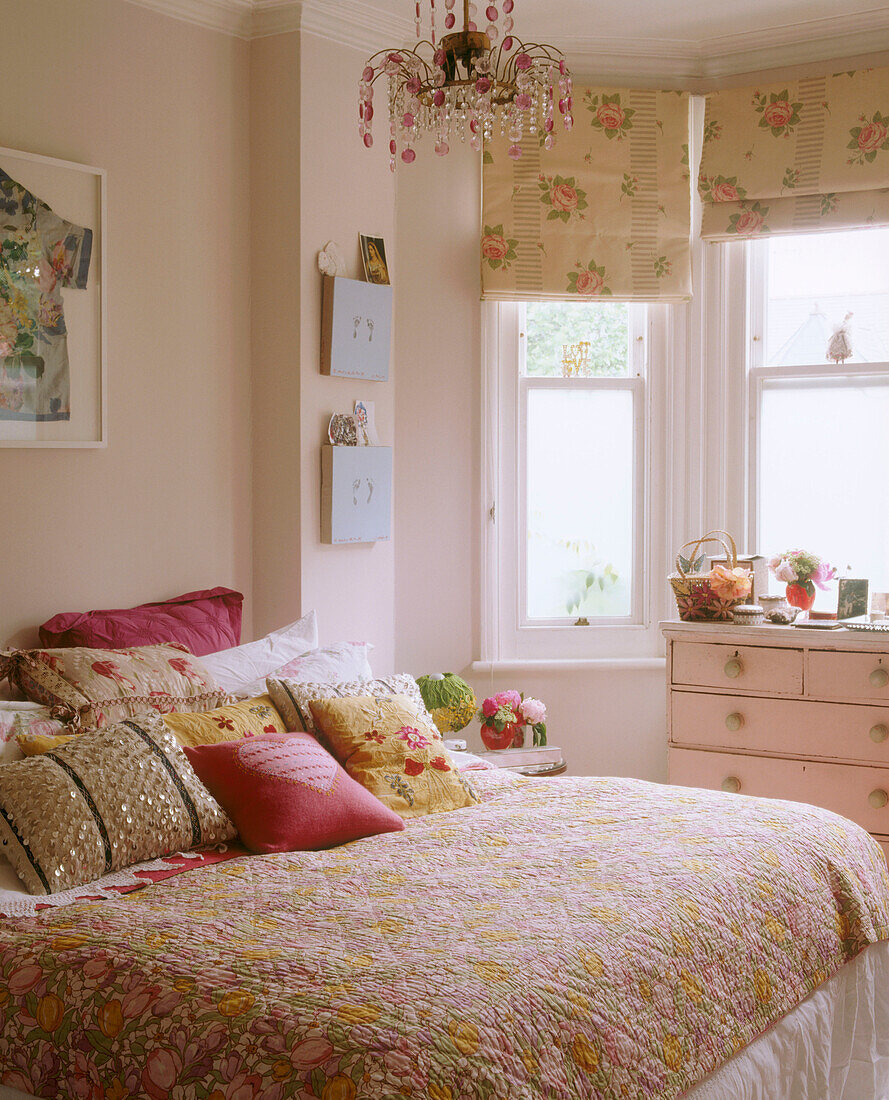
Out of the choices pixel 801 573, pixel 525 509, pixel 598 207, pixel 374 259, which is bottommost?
pixel 801 573

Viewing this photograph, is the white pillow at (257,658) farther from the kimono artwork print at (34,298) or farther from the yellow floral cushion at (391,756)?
the kimono artwork print at (34,298)

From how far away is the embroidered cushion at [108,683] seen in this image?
96.6 inches

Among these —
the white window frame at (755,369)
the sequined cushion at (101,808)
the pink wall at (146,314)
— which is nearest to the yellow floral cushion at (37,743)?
the sequined cushion at (101,808)

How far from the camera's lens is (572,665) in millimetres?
4051

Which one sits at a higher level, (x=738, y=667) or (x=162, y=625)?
(x=162, y=625)

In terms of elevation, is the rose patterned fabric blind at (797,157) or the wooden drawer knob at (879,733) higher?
the rose patterned fabric blind at (797,157)

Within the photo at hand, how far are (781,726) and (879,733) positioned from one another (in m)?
0.28

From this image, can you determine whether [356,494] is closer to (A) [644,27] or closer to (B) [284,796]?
(B) [284,796]

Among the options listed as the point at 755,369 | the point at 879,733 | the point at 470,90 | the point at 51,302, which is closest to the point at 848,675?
the point at 879,733

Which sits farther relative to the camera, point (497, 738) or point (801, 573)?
point (801, 573)

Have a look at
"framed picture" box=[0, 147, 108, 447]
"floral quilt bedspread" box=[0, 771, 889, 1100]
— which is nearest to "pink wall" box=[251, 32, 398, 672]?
"framed picture" box=[0, 147, 108, 447]

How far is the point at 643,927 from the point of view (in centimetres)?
181

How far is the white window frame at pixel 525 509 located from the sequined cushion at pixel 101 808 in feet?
6.36

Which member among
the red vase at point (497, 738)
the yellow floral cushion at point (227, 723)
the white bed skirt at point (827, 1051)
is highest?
the yellow floral cushion at point (227, 723)
